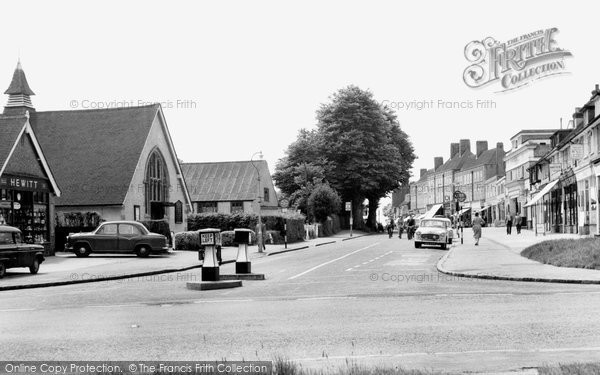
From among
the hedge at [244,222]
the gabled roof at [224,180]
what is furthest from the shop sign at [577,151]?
the gabled roof at [224,180]

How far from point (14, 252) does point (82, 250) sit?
486 inches

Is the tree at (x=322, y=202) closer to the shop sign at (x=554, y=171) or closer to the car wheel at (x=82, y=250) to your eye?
the shop sign at (x=554, y=171)

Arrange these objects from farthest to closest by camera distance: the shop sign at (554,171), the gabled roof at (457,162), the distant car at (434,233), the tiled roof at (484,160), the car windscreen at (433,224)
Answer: the gabled roof at (457,162)
the tiled roof at (484,160)
the shop sign at (554,171)
the car windscreen at (433,224)
the distant car at (434,233)

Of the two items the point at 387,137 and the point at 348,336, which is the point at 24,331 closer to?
the point at 348,336

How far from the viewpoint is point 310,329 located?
10672 mm

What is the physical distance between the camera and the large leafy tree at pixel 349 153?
3125 inches

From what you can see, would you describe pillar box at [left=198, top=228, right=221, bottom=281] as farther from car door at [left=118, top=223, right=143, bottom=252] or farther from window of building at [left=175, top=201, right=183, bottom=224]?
window of building at [left=175, top=201, right=183, bottom=224]

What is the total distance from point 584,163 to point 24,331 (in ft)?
140

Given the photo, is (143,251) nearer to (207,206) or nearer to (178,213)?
(178,213)

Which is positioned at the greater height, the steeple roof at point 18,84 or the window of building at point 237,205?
the steeple roof at point 18,84

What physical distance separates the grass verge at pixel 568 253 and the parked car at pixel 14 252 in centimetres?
1666

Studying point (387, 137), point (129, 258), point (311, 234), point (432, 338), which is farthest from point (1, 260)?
point (387, 137)

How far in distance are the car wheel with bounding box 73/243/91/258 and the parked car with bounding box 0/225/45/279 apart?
10.8m

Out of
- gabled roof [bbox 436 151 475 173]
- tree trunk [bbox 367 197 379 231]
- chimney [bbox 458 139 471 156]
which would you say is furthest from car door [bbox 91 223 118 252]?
chimney [bbox 458 139 471 156]
